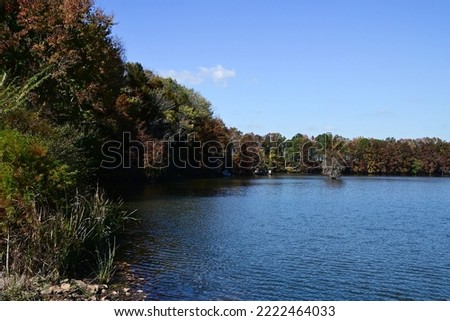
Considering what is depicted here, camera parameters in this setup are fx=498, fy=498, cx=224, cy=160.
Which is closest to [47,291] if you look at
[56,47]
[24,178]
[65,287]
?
[65,287]


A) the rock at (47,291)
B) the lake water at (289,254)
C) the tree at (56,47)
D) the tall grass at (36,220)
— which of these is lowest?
the lake water at (289,254)

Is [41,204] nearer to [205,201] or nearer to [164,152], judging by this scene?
[205,201]

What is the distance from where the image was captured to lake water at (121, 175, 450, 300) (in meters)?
10.9

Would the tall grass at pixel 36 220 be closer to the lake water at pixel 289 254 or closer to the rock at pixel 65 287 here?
the rock at pixel 65 287

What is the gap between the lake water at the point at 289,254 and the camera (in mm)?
10875

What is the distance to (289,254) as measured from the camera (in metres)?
14.5

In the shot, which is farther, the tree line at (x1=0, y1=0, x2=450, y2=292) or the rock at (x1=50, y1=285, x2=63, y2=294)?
the tree line at (x1=0, y1=0, x2=450, y2=292)

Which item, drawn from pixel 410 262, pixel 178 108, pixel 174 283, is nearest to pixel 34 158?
pixel 174 283

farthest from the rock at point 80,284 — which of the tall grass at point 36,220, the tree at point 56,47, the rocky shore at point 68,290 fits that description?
the tree at point 56,47

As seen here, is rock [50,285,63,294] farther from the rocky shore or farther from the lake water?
the lake water

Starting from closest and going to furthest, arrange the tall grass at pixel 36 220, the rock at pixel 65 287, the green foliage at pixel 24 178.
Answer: the rock at pixel 65 287
the tall grass at pixel 36 220
the green foliage at pixel 24 178

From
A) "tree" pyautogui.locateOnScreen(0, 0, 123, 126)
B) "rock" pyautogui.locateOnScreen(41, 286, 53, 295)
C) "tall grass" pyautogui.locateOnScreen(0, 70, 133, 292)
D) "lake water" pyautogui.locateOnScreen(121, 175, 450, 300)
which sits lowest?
"lake water" pyautogui.locateOnScreen(121, 175, 450, 300)

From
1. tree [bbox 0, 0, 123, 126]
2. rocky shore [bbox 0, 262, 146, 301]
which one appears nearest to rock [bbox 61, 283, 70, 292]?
rocky shore [bbox 0, 262, 146, 301]
